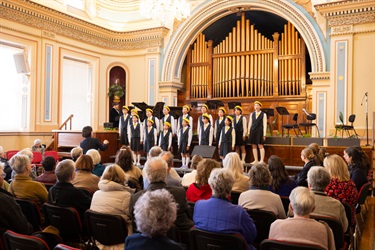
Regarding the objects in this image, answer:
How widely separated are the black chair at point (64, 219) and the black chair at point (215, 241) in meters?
1.06

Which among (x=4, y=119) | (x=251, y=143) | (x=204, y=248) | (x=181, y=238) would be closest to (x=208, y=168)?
(x=181, y=238)

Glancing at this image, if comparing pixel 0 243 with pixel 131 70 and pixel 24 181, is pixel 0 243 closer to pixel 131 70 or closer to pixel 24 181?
pixel 24 181

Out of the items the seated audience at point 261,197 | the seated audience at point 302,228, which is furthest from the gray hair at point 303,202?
the seated audience at point 261,197

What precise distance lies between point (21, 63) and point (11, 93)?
1036 mm

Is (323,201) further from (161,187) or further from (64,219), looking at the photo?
(64,219)

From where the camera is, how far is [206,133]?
8422 millimetres

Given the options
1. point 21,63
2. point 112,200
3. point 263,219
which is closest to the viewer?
point 263,219

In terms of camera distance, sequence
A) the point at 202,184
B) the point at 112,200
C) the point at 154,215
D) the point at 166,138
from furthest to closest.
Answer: the point at 166,138, the point at 202,184, the point at 112,200, the point at 154,215

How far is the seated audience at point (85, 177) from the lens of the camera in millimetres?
3695

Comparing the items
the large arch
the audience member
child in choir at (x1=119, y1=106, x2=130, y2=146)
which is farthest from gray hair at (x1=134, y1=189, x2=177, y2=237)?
the large arch

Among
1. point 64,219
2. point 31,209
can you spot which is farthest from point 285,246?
point 31,209

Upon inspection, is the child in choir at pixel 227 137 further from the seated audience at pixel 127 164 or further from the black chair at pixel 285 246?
the black chair at pixel 285 246

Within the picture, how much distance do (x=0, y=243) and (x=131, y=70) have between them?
35.8ft

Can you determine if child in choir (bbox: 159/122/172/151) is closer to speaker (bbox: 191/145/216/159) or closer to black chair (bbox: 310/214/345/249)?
speaker (bbox: 191/145/216/159)
